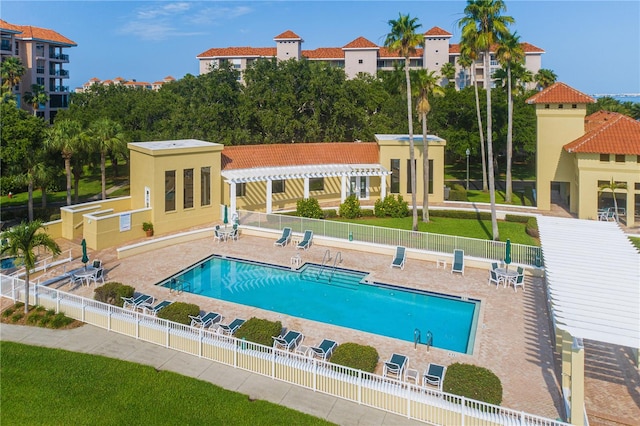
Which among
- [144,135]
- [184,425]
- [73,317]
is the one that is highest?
[144,135]

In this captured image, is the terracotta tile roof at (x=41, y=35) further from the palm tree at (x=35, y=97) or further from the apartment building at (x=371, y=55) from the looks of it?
the apartment building at (x=371, y=55)

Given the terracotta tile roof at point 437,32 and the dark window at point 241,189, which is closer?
the dark window at point 241,189

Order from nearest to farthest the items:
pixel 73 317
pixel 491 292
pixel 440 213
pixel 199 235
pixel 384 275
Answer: pixel 73 317
pixel 491 292
pixel 384 275
pixel 199 235
pixel 440 213

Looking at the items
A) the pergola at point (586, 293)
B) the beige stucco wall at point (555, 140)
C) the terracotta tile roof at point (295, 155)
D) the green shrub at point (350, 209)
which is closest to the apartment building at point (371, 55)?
the terracotta tile roof at point (295, 155)

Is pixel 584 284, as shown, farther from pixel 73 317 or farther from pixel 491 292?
pixel 73 317

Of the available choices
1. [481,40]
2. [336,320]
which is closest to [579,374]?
[336,320]
